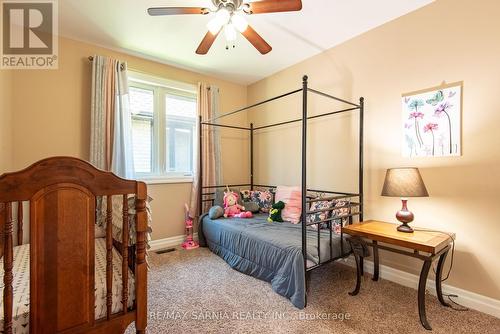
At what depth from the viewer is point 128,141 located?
2.86 metres

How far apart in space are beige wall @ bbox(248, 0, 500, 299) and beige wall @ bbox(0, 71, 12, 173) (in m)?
3.24

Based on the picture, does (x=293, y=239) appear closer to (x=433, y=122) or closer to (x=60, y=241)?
(x=433, y=122)

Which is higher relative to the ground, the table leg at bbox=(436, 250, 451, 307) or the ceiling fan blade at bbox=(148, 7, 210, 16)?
the ceiling fan blade at bbox=(148, 7, 210, 16)

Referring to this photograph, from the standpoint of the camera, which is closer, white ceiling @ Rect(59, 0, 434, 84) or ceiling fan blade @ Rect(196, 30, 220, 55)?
ceiling fan blade @ Rect(196, 30, 220, 55)

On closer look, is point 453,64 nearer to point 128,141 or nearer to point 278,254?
point 278,254

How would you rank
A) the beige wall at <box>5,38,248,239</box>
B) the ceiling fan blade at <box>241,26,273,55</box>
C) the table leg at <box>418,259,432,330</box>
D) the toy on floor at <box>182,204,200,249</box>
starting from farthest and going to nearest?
the toy on floor at <box>182,204,200,249</box> < the beige wall at <box>5,38,248,239</box> < the ceiling fan blade at <box>241,26,273,55</box> < the table leg at <box>418,259,432,330</box>

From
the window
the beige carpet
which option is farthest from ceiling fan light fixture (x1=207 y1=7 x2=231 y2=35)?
the beige carpet

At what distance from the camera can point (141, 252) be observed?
1202 mm

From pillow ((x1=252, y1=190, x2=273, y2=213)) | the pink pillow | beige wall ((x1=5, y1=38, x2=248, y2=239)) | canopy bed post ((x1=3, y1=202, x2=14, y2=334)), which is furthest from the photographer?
pillow ((x1=252, y1=190, x2=273, y2=213))

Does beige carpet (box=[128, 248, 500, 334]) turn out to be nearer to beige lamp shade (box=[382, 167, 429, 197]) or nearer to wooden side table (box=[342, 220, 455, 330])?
wooden side table (box=[342, 220, 455, 330])

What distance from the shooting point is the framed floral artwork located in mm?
1944

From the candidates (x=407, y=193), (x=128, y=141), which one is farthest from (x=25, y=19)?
(x=407, y=193)

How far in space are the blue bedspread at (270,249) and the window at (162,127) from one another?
1046mm

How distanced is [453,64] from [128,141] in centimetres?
331
